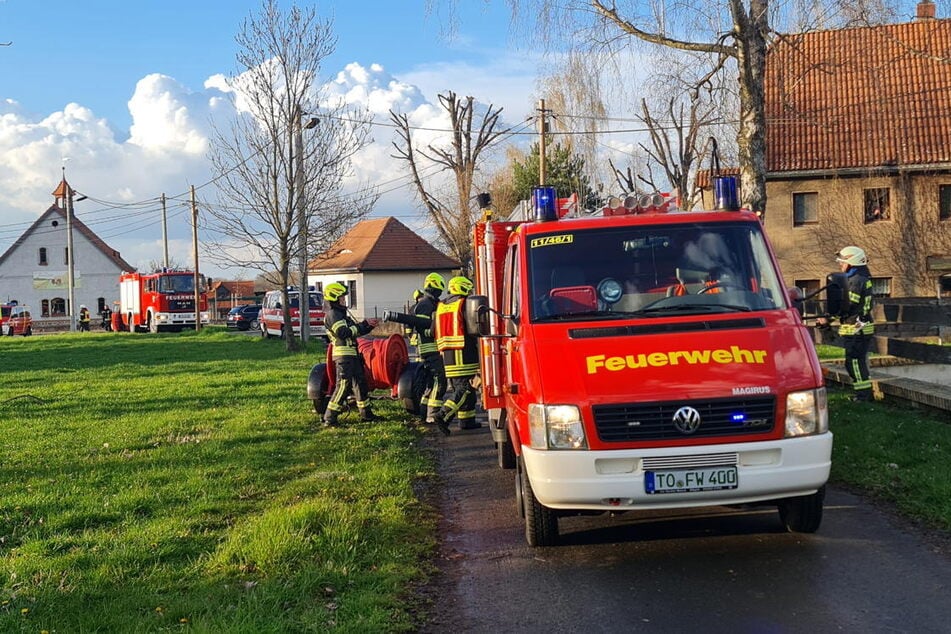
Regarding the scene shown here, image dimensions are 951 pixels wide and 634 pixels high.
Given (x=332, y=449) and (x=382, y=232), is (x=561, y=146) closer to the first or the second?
(x=382, y=232)

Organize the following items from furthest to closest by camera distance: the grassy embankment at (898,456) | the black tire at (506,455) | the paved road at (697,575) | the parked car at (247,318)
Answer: the parked car at (247,318) → the black tire at (506,455) → the grassy embankment at (898,456) → the paved road at (697,575)

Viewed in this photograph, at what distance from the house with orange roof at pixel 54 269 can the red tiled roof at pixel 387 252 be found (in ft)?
95.3

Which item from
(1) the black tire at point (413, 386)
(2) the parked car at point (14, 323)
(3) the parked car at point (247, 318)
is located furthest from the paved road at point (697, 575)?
(2) the parked car at point (14, 323)

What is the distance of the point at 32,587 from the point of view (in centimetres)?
525

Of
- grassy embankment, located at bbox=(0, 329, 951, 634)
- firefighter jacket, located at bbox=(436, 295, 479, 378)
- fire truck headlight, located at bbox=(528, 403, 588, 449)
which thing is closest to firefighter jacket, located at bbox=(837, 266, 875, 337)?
grassy embankment, located at bbox=(0, 329, 951, 634)

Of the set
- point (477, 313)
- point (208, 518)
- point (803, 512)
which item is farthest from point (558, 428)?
point (208, 518)

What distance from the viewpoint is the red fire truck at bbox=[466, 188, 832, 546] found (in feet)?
17.7

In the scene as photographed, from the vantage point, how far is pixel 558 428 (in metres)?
5.48

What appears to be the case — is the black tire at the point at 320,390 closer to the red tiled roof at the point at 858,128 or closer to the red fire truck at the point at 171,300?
the red tiled roof at the point at 858,128

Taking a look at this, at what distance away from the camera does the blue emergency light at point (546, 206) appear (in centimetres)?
708

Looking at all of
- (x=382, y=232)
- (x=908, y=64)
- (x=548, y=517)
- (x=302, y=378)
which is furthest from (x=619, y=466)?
(x=382, y=232)

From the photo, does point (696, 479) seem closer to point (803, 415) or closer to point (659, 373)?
point (659, 373)

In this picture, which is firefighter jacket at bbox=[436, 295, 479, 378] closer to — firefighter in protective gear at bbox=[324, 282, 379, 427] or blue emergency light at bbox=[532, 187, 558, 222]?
firefighter in protective gear at bbox=[324, 282, 379, 427]

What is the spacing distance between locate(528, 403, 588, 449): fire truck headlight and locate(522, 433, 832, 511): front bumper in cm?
6
